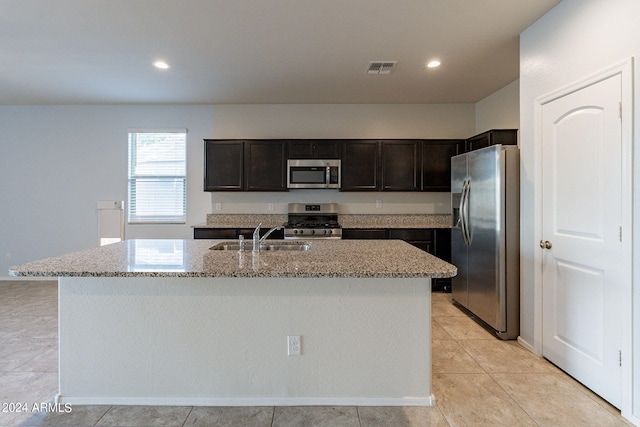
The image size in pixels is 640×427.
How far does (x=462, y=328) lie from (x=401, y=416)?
5.37ft

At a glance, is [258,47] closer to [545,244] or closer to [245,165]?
[245,165]

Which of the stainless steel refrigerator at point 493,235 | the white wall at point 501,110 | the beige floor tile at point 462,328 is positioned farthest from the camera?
the white wall at point 501,110

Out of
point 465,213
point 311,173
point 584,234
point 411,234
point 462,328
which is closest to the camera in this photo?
point 584,234

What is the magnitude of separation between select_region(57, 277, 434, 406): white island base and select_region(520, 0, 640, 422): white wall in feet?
4.32

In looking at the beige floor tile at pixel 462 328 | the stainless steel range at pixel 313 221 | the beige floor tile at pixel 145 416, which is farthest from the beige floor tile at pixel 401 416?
the stainless steel range at pixel 313 221

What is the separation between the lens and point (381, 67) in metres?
3.61

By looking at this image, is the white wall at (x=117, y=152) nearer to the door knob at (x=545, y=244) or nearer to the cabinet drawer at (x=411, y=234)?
the cabinet drawer at (x=411, y=234)

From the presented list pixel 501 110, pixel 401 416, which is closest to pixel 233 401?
pixel 401 416

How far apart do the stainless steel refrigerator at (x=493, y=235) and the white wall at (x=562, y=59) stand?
0.11 metres

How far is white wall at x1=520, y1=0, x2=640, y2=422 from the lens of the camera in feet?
6.32

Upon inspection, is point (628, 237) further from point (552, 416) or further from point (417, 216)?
point (417, 216)

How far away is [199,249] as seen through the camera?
250cm

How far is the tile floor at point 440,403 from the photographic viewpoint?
6.16 ft

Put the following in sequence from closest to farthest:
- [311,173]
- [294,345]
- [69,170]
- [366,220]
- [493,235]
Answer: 1. [294,345]
2. [493,235]
3. [311,173]
4. [366,220]
5. [69,170]
